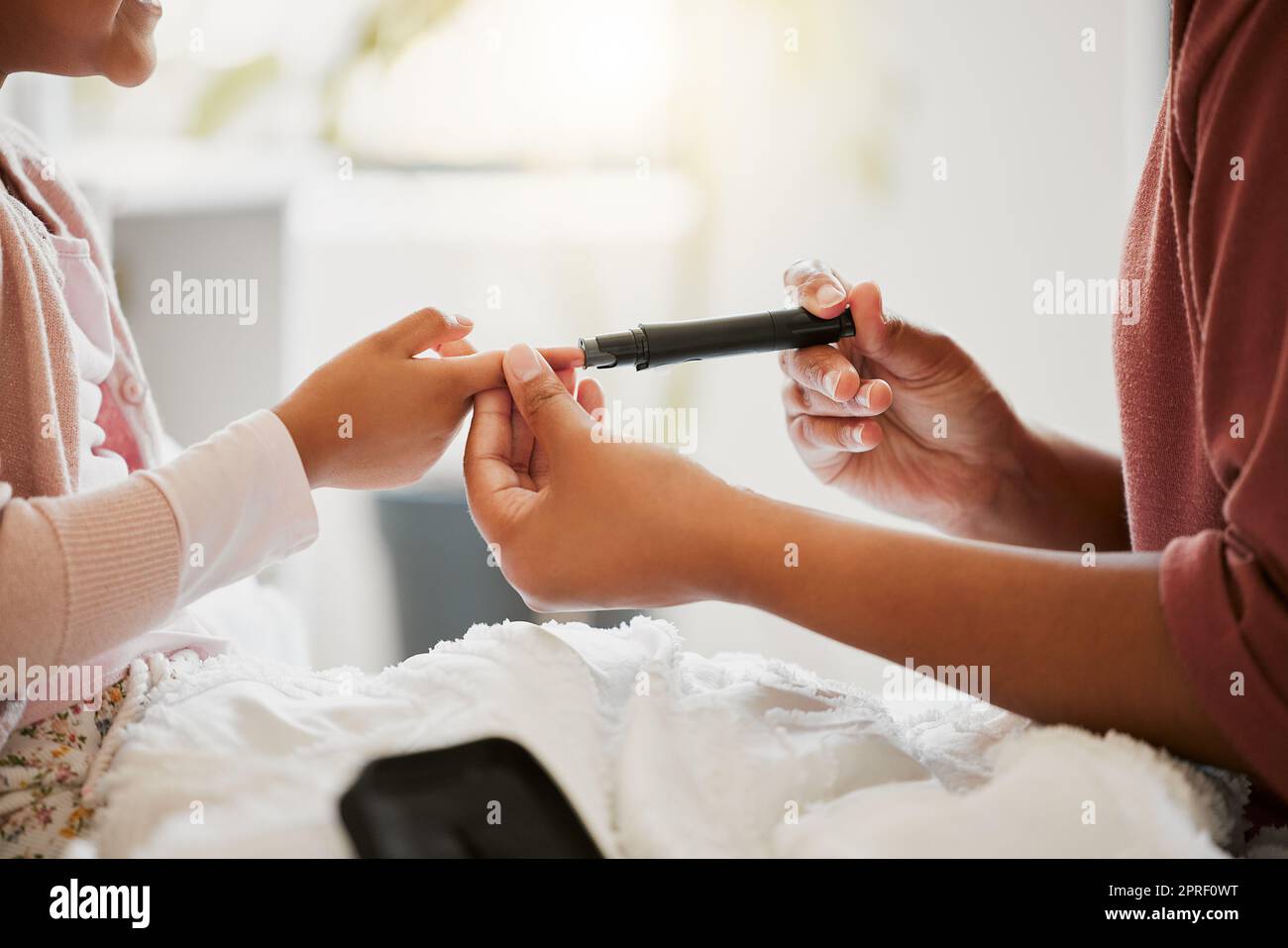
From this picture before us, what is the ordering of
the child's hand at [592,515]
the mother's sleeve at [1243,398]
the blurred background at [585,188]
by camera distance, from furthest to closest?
the blurred background at [585,188] < the child's hand at [592,515] < the mother's sleeve at [1243,398]

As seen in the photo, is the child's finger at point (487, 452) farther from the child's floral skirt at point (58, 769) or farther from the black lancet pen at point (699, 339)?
the child's floral skirt at point (58, 769)

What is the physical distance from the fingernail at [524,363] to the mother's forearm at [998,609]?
17 centimetres

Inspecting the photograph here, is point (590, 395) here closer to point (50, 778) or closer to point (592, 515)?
point (592, 515)

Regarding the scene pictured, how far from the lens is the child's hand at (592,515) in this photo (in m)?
0.55

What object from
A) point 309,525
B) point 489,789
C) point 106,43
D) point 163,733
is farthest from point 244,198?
point 489,789

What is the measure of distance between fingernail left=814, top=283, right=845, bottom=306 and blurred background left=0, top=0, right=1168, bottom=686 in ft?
2.36

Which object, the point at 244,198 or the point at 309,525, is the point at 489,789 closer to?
the point at 309,525

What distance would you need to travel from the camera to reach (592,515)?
0.57m

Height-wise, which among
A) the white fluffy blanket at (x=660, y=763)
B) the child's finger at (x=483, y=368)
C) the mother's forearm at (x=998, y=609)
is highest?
the child's finger at (x=483, y=368)

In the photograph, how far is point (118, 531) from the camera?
0.53 metres

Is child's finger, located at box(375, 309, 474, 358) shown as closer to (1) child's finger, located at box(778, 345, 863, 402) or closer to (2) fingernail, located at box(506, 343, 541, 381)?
(2) fingernail, located at box(506, 343, 541, 381)

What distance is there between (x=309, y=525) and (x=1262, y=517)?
1.67 feet

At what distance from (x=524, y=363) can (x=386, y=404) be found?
0.10m

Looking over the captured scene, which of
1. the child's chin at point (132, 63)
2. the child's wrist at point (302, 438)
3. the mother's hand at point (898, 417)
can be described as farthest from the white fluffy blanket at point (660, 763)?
the child's chin at point (132, 63)
